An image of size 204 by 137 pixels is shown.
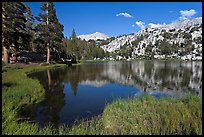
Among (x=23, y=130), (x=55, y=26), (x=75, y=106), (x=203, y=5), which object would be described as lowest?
(x=75, y=106)

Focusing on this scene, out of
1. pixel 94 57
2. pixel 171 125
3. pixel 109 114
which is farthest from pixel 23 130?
pixel 94 57

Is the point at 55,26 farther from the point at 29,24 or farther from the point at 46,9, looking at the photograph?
the point at 29,24

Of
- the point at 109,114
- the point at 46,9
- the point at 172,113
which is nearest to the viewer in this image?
the point at 172,113

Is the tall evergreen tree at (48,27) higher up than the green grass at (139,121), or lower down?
higher up

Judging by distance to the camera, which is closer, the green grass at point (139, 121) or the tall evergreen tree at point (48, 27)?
the green grass at point (139, 121)

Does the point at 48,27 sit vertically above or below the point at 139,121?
above

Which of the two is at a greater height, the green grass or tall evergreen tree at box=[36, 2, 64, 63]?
tall evergreen tree at box=[36, 2, 64, 63]

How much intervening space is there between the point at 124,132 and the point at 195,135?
2622 mm

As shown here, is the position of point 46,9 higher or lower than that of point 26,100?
higher

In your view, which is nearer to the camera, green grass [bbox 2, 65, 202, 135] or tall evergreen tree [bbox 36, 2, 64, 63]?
green grass [bbox 2, 65, 202, 135]

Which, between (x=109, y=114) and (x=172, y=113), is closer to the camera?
(x=172, y=113)

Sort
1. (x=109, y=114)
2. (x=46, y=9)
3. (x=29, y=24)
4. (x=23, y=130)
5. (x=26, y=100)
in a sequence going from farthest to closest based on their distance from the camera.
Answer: (x=29, y=24) → (x=46, y=9) → (x=26, y=100) → (x=109, y=114) → (x=23, y=130)

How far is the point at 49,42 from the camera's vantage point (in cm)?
6069

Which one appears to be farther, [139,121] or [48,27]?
[48,27]
